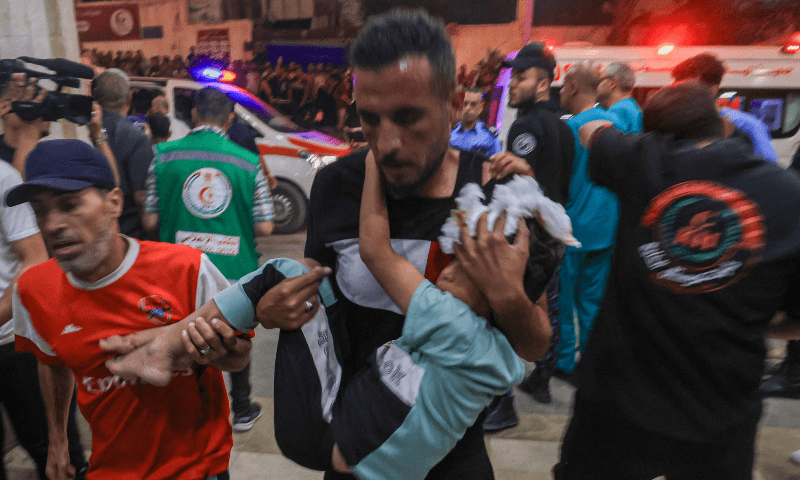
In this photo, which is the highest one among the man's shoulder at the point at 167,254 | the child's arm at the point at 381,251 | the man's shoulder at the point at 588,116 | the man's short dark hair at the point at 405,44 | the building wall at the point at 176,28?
the building wall at the point at 176,28

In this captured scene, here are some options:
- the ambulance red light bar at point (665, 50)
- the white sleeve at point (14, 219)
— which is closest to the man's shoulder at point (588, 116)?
the white sleeve at point (14, 219)

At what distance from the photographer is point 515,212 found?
1.03 m

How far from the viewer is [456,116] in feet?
4.05

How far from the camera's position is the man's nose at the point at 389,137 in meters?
1.09

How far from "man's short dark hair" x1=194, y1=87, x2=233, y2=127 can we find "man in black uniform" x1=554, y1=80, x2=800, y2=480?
233 centimetres

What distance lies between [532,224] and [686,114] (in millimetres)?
1004

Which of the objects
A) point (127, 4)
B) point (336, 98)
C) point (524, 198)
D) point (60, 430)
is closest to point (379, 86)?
point (524, 198)

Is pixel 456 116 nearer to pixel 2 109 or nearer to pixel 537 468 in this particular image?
pixel 537 468

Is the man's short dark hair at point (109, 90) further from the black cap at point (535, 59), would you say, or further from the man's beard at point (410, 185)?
the man's beard at point (410, 185)

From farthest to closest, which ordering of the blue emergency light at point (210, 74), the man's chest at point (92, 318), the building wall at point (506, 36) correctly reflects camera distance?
the building wall at point (506, 36) → the blue emergency light at point (210, 74) → the man's chest at point (92, 318)

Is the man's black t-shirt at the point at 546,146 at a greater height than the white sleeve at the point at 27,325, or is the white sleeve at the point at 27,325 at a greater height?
the man's black t-shirt at the point at 546,146

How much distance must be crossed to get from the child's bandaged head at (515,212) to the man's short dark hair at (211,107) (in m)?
2.47

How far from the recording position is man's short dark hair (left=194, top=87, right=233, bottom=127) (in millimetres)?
3102

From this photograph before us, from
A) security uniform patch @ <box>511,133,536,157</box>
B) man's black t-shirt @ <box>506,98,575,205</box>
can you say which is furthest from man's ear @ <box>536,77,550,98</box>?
security uniform patch @ <box>511,133,536,157</box>
